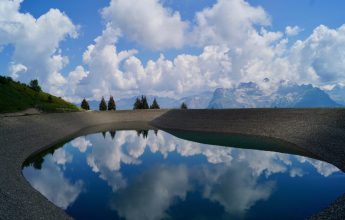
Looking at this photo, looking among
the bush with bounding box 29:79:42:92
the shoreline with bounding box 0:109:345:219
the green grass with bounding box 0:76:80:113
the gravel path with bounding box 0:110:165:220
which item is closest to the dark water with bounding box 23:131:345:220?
the gravel path with bounding box 0:110:165:220

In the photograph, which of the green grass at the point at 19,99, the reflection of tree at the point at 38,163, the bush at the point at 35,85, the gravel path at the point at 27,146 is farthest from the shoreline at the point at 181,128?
the bush at the point at 35,85

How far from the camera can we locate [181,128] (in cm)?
7344

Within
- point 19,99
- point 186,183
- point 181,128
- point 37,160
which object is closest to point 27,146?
point 37,160

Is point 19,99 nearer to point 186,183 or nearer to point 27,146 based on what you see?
point 27,146

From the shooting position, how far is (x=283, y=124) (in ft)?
166

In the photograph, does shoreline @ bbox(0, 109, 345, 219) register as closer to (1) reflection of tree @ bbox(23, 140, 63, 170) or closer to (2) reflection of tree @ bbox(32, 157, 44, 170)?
(1) reflection of tree @ bbox(23, 140, 63, 170)

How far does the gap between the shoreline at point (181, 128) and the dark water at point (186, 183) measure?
1.87 meters

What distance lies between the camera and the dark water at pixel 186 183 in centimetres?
1984

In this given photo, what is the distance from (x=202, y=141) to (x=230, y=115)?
46.8ft

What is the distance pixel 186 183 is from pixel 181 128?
154 feet

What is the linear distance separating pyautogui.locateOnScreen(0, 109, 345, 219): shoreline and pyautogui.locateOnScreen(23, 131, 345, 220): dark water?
1869mm

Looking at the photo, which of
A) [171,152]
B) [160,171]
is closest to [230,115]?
[171,152]

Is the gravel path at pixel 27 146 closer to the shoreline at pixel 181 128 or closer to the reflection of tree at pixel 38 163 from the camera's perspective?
the shoreline at pixel 181 128

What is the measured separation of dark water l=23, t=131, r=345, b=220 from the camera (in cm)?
1984
